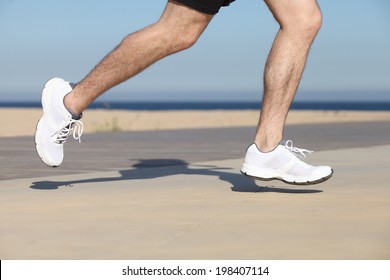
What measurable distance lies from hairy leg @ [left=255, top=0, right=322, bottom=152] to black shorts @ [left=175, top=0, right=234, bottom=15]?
9.5 inches

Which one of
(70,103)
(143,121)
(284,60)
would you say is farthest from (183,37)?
(143,121)

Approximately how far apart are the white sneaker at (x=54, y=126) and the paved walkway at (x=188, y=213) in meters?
→ 0.24

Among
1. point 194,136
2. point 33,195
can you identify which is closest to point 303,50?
point 33,195

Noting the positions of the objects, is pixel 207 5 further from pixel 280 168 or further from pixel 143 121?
pixel 143 121

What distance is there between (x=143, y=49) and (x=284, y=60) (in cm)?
76

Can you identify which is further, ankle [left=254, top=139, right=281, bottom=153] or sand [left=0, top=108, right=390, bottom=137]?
sand [left=0, top=108, right=390, bottom=137]

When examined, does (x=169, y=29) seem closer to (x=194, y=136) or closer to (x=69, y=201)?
(x=69, y=201)

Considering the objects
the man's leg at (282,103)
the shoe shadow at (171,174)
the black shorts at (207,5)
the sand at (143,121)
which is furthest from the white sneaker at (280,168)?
the sand at (143,121)

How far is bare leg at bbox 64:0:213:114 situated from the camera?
5.42 meters

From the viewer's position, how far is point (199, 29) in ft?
17.9

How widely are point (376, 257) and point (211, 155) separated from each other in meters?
6.23

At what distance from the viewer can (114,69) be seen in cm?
552

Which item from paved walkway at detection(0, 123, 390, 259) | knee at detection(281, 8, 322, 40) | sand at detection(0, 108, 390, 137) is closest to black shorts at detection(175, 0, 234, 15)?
knee at detection(281, 8, 322, 40)

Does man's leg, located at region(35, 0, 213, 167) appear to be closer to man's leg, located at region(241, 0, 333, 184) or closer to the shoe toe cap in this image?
man's leg, located at region(241, 0, 333, 184)
